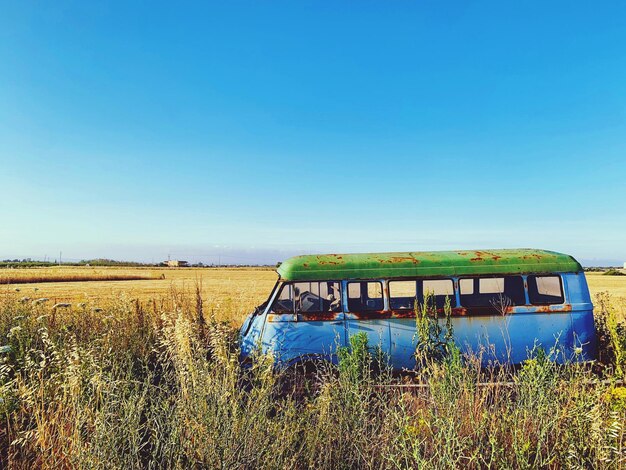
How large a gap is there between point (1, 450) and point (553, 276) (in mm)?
8089

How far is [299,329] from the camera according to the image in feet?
21.4

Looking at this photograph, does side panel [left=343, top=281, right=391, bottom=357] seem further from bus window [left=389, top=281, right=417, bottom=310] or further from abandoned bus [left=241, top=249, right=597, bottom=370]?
bus window [left=389, top=281, right=417, bottom=310]

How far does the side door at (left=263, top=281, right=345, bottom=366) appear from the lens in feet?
21.2

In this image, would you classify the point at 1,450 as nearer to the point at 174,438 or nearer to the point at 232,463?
the point at 174,438

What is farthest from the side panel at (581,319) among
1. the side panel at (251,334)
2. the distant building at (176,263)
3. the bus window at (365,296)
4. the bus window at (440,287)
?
the distant building at (176,263)

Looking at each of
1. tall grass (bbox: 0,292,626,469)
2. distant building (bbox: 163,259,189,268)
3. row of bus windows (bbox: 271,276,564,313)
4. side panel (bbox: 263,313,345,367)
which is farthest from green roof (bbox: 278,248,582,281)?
distant building (bbox: 163,259,189,268)

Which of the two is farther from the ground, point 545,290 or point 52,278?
point 545,290

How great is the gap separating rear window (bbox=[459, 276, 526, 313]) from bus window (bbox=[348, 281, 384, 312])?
1.45 meters

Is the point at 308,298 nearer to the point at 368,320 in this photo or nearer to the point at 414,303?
the point at 368,320

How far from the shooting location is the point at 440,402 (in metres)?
3.77

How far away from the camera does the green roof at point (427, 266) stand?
6.66 meters

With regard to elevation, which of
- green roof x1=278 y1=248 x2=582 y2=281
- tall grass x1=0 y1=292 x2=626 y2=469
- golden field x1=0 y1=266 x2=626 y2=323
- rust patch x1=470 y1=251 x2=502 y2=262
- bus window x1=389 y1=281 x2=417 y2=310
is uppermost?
rust patch x1=470 y1=251 x2=502 y2=262

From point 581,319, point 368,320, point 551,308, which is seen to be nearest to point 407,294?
point 368,320

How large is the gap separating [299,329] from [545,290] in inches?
176
